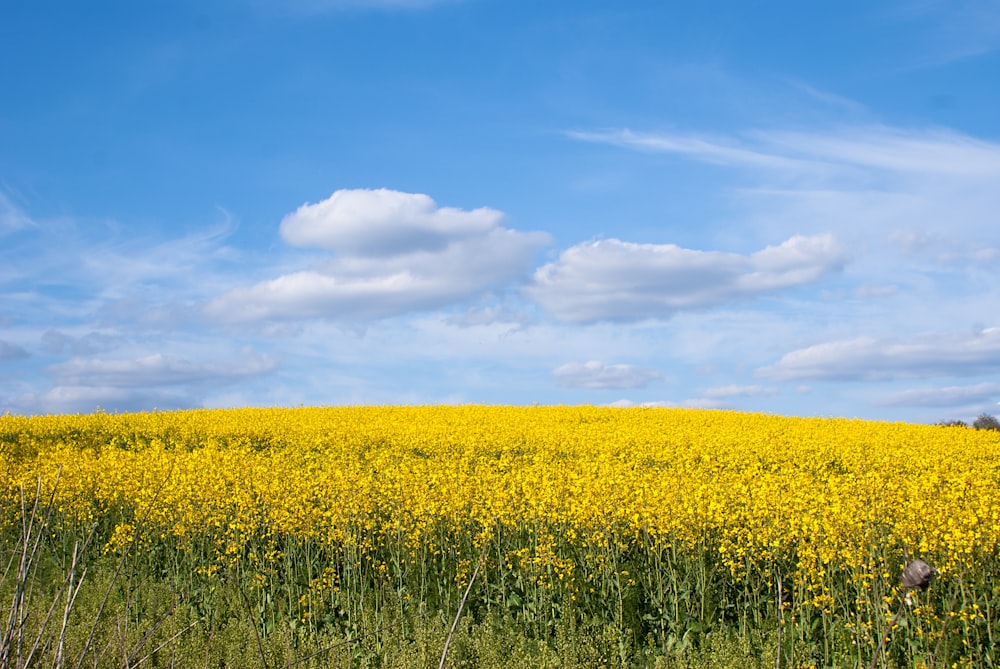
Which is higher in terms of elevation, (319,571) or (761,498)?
(761,498)

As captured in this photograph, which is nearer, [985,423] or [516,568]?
[516,568]

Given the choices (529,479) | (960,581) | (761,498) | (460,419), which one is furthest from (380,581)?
(460,419)

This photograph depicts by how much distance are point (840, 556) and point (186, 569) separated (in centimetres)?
673

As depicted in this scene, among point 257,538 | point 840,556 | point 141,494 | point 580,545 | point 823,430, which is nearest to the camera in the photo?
point 840,556

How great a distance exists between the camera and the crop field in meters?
6.30

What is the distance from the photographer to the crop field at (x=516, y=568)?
630cm

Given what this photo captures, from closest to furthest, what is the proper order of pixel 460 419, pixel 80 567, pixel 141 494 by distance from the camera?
1. pixel 80 567
2. pixel 141 494
3. pixel 460 419

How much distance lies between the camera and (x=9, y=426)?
863 inches

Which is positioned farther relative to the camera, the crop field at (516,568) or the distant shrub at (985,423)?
the distant shrub at (985,423)

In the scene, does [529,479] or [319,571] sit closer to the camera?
[319,571]

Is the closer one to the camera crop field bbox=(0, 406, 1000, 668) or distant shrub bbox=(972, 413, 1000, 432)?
crop field bbox=(0, 406, 1000, 668)

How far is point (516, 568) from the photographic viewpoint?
7980 millimetres

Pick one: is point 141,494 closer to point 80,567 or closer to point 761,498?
point 80,567

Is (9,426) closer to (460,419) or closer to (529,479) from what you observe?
(460,419)
